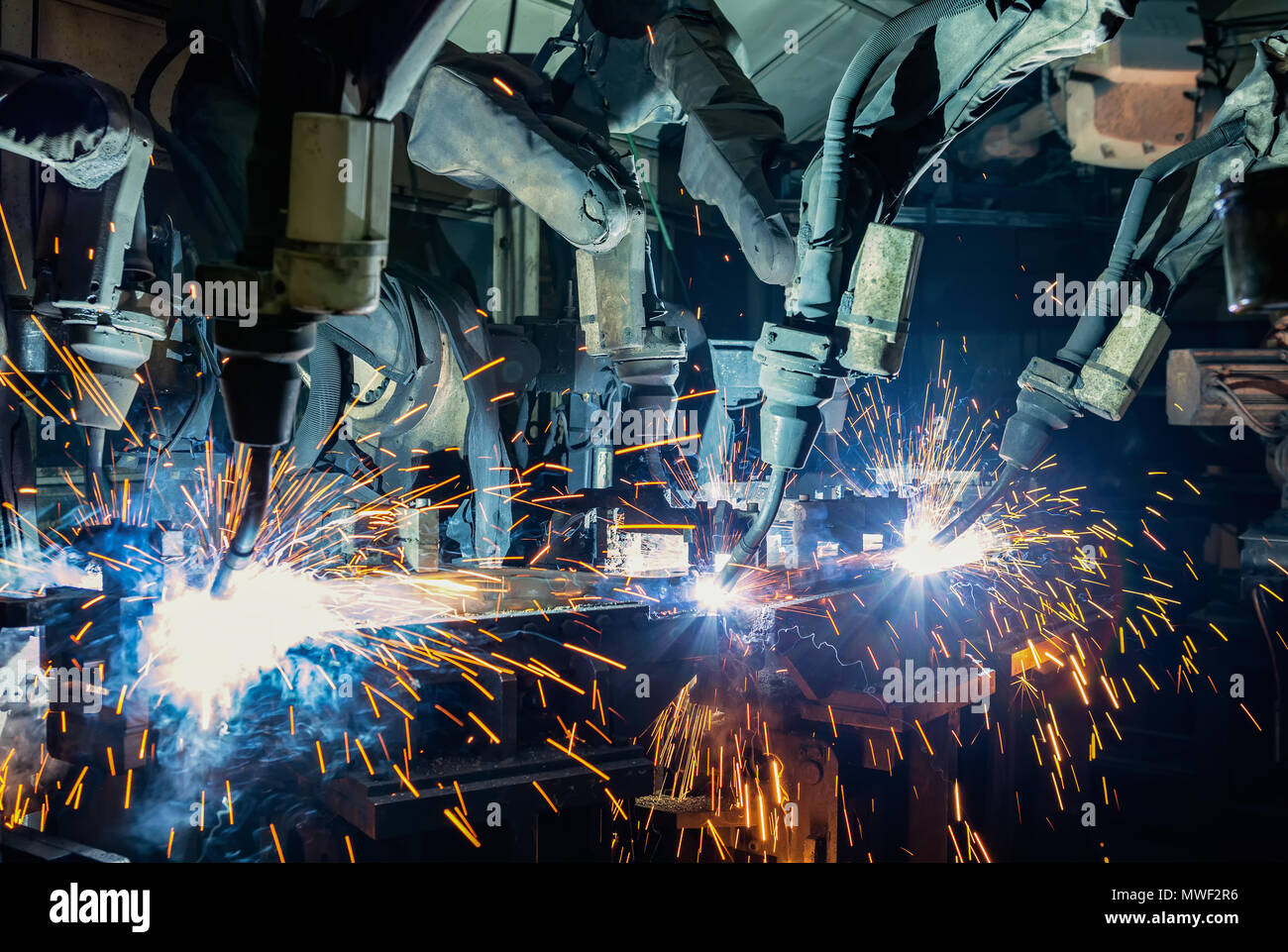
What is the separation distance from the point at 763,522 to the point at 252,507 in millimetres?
1445

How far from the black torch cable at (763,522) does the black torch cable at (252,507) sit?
1354 millimetres

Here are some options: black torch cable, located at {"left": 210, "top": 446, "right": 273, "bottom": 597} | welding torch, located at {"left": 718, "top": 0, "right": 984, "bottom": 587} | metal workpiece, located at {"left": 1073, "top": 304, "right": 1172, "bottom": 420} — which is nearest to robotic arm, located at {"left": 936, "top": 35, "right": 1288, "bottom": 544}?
metal workpiece, located at {"left": 1073, "top": 304, "right": 1172, "bottom": 420}

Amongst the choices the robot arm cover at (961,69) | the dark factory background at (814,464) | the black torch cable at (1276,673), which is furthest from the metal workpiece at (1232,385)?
the robot arm cover at (961,69)

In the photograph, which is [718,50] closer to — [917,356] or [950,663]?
[950,663]

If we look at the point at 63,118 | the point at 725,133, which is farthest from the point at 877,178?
the point at 63,118

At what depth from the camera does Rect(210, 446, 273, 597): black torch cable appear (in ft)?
5.89

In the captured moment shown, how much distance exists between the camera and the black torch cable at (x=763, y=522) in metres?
2.72

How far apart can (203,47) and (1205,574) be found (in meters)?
6.30

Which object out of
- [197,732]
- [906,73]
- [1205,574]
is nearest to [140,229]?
[197,732]

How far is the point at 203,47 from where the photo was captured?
279 centimetres

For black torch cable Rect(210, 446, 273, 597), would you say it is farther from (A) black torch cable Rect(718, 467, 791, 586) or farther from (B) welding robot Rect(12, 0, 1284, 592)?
(A) black torch cable Rect(718, 467, 791, 586)

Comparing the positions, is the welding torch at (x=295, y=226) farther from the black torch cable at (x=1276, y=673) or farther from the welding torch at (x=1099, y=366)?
the black torch cable at (x=1276, y=673)

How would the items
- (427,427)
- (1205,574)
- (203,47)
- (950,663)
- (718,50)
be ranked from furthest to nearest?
(1205,574) < (427,427) < (950,663) < (718,50) < (203,47)

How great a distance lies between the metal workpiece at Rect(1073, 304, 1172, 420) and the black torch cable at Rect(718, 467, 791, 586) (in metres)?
1.30
